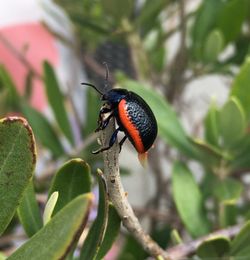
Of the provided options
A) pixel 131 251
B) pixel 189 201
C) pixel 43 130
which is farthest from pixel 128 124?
pixel 43 130

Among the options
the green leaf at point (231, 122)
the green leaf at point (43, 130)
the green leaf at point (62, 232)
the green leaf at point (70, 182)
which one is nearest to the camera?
the green leaf at point (62, 232)

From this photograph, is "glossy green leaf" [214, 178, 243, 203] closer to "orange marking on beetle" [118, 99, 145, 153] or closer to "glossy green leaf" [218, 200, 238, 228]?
"glossy green leaf" [218, 200, 238, 228]

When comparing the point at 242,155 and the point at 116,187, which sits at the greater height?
the point at 116,187

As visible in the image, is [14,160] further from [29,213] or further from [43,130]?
[43,130]

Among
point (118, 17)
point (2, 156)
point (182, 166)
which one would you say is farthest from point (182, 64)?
point (2, 156)

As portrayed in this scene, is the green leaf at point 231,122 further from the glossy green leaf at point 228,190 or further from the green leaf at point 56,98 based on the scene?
the green leaf at point 56,98

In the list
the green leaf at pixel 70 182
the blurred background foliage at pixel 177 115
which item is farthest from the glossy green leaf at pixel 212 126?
the green leaf at pixel 70 182

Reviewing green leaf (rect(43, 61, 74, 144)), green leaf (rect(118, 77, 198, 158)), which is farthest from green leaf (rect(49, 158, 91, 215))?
green leaf (rect(43, 61, 74, 144))

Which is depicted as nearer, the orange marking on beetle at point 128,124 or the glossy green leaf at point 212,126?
the orange marking on beetle at point 128,124
